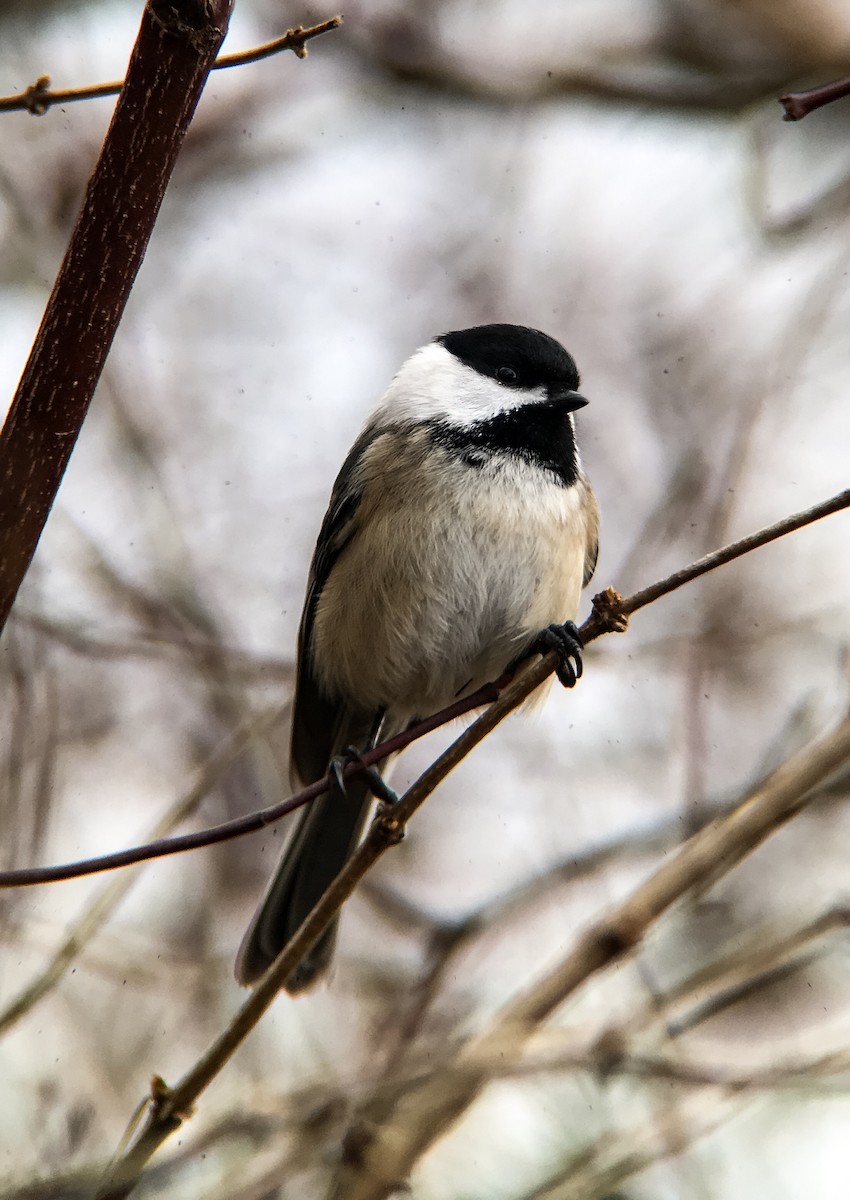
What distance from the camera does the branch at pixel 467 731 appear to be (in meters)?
1.24

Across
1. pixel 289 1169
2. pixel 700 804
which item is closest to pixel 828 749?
pixel 700 804

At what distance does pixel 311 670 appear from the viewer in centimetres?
271

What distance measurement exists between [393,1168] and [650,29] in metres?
3.60

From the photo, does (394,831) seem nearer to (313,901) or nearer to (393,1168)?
(393,1168)

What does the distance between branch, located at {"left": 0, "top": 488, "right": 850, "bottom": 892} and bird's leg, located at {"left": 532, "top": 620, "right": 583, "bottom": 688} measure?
47 centimetres

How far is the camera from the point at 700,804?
235 cm

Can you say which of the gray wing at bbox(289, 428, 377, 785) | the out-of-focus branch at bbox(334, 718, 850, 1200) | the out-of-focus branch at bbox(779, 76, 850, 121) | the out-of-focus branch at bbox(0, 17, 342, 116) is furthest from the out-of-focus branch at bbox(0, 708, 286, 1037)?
the out-of-focus branch at bbox(779, 76, 850, 121)

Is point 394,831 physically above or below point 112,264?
below

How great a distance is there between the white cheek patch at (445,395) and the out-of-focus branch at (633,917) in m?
1.15

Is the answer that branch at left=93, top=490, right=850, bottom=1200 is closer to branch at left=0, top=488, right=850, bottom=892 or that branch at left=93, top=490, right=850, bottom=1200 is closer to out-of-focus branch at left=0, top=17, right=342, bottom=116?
branch at left=0, top=488, right=850, bottom=892

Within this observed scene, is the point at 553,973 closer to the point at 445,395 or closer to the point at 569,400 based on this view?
the point at 569,400

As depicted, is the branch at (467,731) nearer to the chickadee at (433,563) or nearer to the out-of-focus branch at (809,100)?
the out-of-focus branch at (809,100)

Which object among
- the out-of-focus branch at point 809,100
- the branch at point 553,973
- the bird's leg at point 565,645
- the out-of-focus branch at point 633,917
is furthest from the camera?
the bird's leg at point 565,645

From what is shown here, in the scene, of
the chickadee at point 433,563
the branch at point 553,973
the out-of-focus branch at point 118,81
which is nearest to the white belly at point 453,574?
the chickadee at point 433,563
